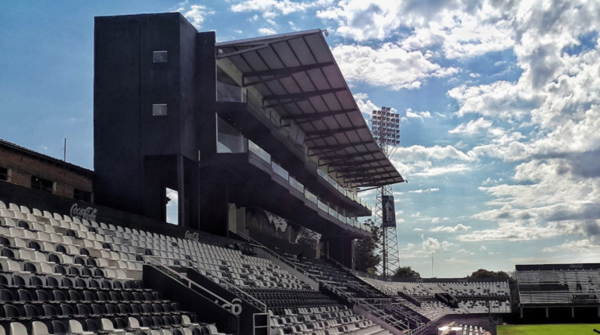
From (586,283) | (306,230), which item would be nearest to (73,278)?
(306,230)

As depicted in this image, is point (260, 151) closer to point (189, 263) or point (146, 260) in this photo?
point (189, 263)

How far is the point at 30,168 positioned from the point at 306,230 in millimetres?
26088

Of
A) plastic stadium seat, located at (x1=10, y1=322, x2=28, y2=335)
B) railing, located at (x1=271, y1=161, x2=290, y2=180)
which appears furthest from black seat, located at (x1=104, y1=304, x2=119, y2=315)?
railing, located at (x1=271, y1=161, x2=290, y2=180)

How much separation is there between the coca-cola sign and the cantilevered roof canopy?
1205 centimetres

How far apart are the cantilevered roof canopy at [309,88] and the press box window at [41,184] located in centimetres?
912

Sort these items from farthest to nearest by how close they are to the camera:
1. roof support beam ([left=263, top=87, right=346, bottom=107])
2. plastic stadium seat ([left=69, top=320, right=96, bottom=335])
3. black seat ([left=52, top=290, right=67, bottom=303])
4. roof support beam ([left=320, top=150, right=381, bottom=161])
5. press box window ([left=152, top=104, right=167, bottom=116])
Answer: roof support beam ([left=320, top=150, right=381, bottom=161]) < roof support beam ([left=263, top=87, right=346, bottom=107]) < press box window ([left=152, top=104, right=167, bottom=116]) < black seat ([left=52, top=290, right=67, bottom=303]) < plastic stadium seat ([left=69, top=320, right=96, bottom=335])

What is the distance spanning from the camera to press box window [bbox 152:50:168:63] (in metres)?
27.2

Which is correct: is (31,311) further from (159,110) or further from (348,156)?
(348,156)

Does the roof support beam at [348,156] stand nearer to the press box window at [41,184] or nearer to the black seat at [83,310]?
the press box window at [41,184]

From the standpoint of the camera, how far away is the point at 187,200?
32250 mm

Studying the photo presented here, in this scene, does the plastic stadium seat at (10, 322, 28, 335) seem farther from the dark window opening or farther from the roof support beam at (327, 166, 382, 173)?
the roof support beam at (327, 166, 382, 173)

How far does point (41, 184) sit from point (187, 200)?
9347 millimetres

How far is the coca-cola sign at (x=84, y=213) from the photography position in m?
17.4

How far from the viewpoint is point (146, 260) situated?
17.2m
